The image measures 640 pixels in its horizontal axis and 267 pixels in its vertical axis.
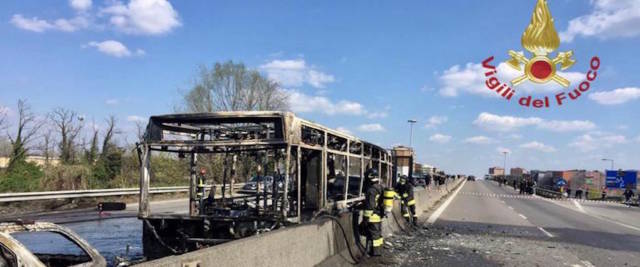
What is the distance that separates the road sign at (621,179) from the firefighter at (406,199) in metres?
40.0

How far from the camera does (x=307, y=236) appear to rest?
713cm

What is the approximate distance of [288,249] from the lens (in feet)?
21.1

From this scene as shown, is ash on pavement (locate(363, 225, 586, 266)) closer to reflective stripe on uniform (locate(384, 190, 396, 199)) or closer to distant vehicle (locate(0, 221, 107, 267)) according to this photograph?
reflective stripe on uniform (locate(384, 190, 396, 199))

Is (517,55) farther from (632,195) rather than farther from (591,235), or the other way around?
(632,195)

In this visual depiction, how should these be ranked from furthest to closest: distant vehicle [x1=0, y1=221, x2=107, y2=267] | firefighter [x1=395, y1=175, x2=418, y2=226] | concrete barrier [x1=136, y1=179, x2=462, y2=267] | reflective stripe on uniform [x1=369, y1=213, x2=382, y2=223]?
firefighter [x1=395, y1=175, x2=418, y2=226] < reflective stripe on uniform [x1=369, y1=213, x2=382, y2=223] < concrete barrier [x1=136, y1=179, x2=462, y2=267] < distant vehicle [x1=0, y1=221, x2=107, y2=267]

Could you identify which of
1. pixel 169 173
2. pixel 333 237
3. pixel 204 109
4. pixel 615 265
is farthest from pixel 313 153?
pixel 204 109

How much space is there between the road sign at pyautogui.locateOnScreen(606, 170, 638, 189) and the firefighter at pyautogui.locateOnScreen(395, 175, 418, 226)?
40.0 meters

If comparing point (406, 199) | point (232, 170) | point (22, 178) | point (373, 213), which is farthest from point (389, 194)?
point (22, 178)

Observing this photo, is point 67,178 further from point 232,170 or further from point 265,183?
point 265,183

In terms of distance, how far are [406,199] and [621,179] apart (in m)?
41.5

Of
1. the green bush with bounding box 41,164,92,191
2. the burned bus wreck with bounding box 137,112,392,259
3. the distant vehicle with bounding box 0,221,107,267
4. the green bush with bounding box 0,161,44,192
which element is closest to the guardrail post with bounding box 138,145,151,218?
the burned bus wreck with bounding box 137,112,392,259

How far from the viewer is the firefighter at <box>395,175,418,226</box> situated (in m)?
15.1

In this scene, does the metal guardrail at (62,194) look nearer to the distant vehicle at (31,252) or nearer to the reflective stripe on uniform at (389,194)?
the reflective stripe on uniform at (389,194)

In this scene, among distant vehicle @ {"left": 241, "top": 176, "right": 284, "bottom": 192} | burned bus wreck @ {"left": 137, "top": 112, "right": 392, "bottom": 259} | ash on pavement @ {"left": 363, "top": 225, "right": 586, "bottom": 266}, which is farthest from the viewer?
distant vehicle @ {"left": 241, "top": 176, "right": 284, "bottom": 192}
